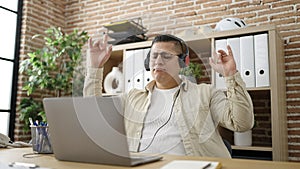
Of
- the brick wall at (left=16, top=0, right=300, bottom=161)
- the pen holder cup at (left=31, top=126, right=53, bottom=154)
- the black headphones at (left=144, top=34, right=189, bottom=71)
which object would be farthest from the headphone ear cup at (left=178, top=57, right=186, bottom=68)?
the brick wall at (left=16, top=0, right=300, bottom=161)

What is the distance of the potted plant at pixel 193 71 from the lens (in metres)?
1.11

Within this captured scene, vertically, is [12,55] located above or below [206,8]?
below

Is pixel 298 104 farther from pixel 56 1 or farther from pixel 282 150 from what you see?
pixel 56 1

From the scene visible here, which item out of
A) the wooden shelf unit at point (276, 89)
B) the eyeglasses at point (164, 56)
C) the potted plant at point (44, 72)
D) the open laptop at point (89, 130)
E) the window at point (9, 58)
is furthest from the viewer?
the window at point (9, 58)

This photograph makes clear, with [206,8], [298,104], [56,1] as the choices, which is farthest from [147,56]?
[56,1]

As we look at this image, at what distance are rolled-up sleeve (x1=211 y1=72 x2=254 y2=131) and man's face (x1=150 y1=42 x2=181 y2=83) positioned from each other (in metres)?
0.32

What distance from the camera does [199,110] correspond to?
120cm

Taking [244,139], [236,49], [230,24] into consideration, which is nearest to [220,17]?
[230,24]

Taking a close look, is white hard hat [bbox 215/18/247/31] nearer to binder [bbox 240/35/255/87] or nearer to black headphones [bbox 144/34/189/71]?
binder [bbox 240/35/255/87]

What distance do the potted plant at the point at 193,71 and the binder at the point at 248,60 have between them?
47.6 inches

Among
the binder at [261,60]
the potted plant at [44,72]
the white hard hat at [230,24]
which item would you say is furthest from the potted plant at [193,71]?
the potted plant at [44,72]

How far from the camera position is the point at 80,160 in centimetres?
90

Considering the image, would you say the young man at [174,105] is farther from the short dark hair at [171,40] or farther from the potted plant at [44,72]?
the potted plant at [44,72]

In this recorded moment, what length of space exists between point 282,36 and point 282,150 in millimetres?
934
